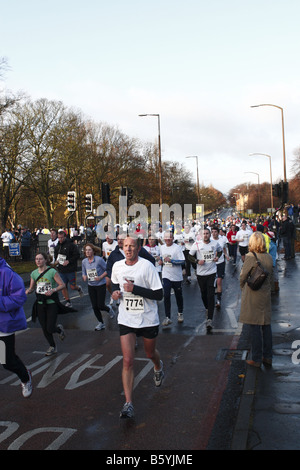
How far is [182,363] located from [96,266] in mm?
3080

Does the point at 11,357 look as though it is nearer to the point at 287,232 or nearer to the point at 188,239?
the point at 188,239

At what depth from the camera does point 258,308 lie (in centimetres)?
625

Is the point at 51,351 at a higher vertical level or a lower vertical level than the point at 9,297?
lower

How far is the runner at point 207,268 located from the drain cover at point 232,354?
137cm

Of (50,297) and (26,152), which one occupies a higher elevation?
(26,152)

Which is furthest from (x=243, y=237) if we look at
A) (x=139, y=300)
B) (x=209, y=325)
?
(x=139, y=300)

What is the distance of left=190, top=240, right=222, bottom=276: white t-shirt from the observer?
9195 mm

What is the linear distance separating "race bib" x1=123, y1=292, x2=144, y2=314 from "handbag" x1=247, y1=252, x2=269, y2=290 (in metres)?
1.78

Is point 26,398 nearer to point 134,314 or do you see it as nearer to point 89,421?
point 89,421

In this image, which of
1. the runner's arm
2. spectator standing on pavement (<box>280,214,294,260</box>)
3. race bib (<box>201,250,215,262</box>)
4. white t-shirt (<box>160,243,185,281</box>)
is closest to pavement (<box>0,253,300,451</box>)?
the runner's arm

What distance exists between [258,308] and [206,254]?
125 inches

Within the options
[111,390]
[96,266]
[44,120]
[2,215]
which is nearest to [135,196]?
[44,120]

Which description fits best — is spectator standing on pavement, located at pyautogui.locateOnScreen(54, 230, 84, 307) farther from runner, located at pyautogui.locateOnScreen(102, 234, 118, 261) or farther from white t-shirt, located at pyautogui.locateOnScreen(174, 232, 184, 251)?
white t-shirt, located at pyautogui.locateOnScreen(174, 232, 184, 251)
